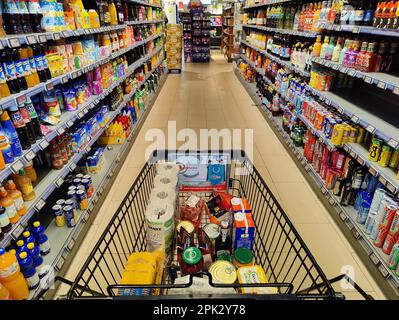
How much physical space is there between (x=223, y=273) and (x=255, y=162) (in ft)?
8.35

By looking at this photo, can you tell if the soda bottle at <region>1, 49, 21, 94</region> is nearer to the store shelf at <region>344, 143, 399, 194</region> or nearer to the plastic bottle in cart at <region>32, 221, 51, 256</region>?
the plastic bottle in cart at <region>32, 221, 51, 256</region>

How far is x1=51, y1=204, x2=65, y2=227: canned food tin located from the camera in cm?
217

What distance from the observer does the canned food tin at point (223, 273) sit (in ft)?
3.72

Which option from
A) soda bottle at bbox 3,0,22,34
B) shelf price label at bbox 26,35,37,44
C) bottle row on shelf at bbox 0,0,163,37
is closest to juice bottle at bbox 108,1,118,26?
bottle row on shelf at bbox 0,0,163,37

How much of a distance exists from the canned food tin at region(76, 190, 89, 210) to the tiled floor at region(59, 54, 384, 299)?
0.21 m

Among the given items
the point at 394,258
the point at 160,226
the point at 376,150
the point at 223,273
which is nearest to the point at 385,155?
the point at 376,150

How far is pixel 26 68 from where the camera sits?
6.02 ft

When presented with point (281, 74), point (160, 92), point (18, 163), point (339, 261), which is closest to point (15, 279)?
point (18, 163)

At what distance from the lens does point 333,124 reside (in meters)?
2.59

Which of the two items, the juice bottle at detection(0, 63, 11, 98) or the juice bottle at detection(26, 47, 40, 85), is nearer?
the juice bottle at detection(0, 63, 11, 98)

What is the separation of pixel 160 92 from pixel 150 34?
130 centimetres
